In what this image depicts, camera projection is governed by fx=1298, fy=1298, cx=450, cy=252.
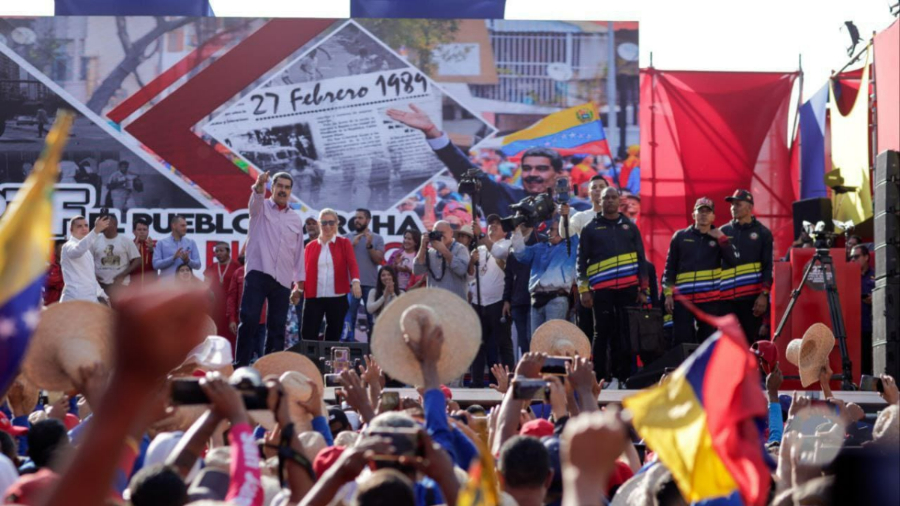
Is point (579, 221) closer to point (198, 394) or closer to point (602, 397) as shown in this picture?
point (602, 397)

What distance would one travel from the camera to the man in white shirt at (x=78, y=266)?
12.5 m

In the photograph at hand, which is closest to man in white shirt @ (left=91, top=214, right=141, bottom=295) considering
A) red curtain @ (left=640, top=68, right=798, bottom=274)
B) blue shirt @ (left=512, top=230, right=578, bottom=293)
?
blue shirt @ (left=512, top=230, right=578, bottom=293)

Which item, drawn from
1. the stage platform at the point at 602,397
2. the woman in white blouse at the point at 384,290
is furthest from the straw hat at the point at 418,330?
the woman in white blouse at the point at 384,290

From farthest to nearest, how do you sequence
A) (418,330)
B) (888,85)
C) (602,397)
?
(888,85) < (602,397) < (418,330)

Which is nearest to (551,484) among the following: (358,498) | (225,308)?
(358,498)

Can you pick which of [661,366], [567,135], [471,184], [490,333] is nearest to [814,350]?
[661,366]

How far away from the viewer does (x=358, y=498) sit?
2.93 m

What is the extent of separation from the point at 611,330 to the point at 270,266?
300 centimetres

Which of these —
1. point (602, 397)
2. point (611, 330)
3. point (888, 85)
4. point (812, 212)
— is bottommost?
point (602, 397)

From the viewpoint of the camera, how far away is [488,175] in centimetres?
1898

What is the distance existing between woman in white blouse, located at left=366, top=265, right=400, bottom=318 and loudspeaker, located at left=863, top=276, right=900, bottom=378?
4456mm

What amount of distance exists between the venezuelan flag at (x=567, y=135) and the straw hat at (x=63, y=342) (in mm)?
14086

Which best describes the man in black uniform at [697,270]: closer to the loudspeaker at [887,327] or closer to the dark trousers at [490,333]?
the loudspeaker at [887,327]

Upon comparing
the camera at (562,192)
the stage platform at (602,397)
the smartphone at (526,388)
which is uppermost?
the camera at (562,192)
